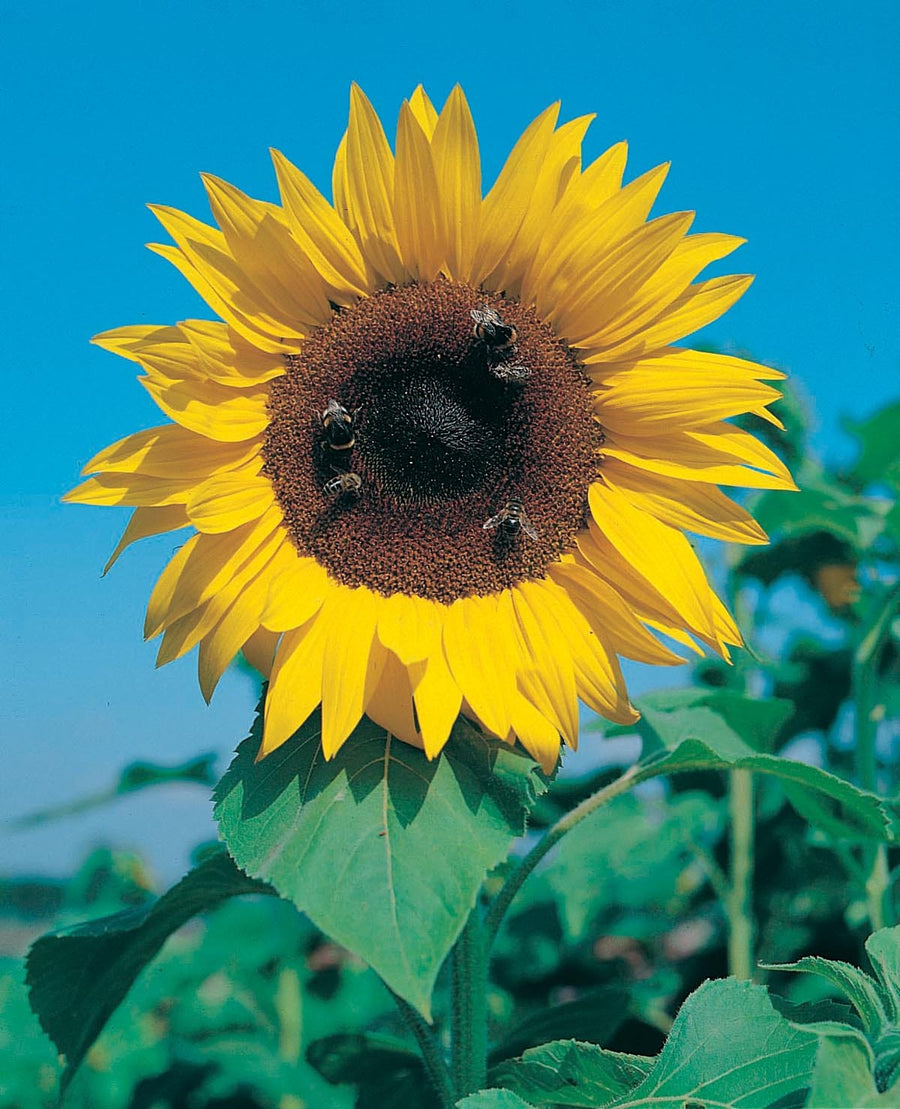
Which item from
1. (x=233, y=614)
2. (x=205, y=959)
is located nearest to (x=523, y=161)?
(x=233, y=614)

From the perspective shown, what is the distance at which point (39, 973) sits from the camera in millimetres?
2033

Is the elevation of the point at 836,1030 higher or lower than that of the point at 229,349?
lower

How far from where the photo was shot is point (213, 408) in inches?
68.5

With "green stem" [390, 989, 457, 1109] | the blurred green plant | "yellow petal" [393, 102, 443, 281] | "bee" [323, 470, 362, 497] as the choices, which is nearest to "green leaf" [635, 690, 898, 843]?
the blurred green plant

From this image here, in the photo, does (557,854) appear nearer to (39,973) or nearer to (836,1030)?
(39,973)

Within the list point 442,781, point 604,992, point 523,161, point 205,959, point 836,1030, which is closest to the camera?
point 836,1030

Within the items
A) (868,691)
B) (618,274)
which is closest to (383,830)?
(618,274)

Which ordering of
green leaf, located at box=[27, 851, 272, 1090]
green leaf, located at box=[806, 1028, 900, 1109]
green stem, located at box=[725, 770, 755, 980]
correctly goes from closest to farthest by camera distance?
green leaf, located at box=[806, 1028, 900, 1109] → green leaf, located at box=[27, 851, 272, 1090] → green stem, located at box=[725, 770, 755, 980]

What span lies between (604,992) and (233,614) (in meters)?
1.24

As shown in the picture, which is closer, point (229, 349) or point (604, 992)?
point (229, 349)

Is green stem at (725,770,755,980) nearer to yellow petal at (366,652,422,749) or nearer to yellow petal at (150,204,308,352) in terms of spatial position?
yellow petal at (366,652,422,749)

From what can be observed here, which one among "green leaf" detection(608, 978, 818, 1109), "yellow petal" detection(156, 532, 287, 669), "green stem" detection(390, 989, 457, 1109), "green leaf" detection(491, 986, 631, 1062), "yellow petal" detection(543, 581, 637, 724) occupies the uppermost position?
"yellow petal" detection(156, 532, 287, 669)

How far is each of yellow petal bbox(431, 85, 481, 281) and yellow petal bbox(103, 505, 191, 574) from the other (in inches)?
23.2

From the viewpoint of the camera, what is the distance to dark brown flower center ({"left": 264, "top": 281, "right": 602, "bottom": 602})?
5.95 ft
